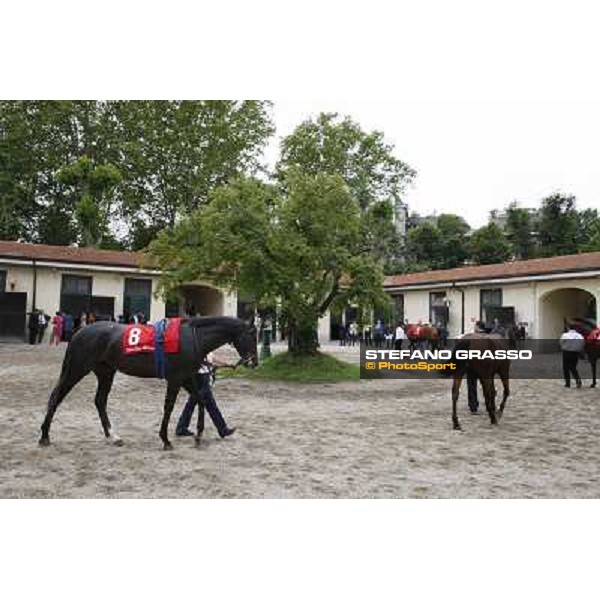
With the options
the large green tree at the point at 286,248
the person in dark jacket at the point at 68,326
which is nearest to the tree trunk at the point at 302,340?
the large green tree at the point at 286,248

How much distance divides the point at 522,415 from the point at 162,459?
5.94m

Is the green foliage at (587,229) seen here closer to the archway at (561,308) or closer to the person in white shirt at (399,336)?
the archway at (561,308)

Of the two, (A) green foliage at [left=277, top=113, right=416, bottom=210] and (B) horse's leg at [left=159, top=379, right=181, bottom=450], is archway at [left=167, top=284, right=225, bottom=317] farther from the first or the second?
(B) horse's leg at [left=159, top=379, right=181, bottom=450]

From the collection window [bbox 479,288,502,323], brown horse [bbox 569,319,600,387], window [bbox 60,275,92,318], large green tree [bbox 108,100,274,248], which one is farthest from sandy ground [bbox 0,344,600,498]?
large green tree [bbox 108,100,274,248]

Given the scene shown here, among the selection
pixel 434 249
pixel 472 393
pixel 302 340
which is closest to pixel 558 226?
pixel 434 249

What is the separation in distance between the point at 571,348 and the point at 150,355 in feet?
31.0

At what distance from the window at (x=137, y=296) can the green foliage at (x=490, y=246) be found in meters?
24.6

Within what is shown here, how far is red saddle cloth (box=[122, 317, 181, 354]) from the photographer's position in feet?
21.7

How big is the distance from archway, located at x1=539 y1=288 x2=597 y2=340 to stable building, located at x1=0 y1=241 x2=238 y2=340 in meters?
12.8

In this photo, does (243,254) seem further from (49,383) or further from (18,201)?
(18,201)

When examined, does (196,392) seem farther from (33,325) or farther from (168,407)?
(33,325)

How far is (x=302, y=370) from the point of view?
1430cm

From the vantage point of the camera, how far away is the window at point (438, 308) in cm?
2712

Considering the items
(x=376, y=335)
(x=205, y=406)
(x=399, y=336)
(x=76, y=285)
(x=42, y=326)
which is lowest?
(x=205, y=406)
